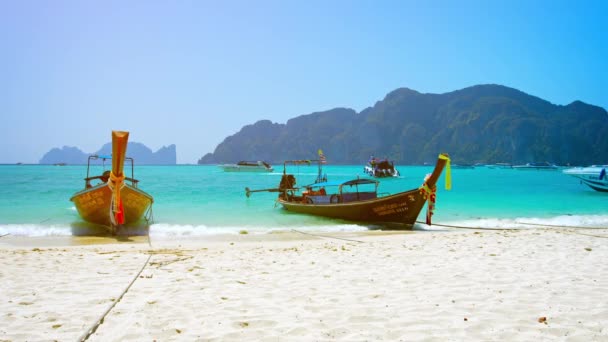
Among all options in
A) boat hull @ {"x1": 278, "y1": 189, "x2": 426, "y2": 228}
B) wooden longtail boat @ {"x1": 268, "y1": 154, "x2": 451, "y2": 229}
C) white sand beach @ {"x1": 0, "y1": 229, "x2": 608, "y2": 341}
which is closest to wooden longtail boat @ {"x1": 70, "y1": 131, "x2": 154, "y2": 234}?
white sand beach @ {"x1": 0, "y1": 229, "x2": 608, "y2": 341}

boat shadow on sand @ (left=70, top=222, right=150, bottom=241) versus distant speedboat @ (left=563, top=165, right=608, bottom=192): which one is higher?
distant speedboat @ (left=563, top=165, right=608, bottom=192)

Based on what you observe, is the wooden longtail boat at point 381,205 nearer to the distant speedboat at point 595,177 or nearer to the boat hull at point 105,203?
the boat hull at point 105,203

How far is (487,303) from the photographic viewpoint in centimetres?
450

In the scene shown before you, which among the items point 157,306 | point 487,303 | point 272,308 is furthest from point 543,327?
point 157,306

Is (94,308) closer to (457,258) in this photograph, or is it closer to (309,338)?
(309,338)

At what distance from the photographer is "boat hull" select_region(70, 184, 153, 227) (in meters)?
13.8

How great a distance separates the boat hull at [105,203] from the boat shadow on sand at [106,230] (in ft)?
0.79

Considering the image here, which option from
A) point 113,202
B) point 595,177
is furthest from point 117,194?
point 595,177

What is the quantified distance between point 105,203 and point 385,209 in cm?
1037

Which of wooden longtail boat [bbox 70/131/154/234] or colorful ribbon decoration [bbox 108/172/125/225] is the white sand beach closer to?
colorful ribbon decoration [bbox 108/172/125/225]

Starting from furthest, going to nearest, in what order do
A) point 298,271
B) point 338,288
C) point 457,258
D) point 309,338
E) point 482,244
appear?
point 482,244
point 457,258
point 298,271
point 338,288
point 309,338

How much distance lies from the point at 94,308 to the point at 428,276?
452 centimetres

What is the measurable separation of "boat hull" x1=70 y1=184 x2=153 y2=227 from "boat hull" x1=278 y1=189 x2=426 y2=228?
25.0ft

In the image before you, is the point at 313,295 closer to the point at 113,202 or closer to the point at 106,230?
the point at 113,202
